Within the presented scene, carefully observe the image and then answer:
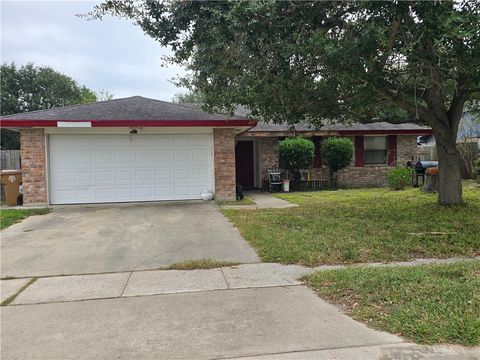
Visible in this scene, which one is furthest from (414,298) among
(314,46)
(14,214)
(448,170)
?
(14,214)

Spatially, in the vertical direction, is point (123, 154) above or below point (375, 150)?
below

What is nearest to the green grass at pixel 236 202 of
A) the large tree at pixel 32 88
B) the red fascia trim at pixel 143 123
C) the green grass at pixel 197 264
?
the red fascia trim at pixel 143 123

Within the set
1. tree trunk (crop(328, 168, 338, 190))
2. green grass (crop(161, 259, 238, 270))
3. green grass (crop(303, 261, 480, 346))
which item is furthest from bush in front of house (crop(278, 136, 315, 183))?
green grass (crop(303, 261, 480, 346))

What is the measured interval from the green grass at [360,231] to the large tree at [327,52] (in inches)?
57.3

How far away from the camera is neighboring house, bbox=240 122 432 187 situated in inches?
689

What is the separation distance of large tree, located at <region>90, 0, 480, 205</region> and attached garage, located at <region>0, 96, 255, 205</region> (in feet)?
11.4

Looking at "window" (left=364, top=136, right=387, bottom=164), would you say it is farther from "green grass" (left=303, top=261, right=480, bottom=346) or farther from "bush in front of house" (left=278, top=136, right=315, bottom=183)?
"green grass" (left=303, top=261, right=480, bottom=346)

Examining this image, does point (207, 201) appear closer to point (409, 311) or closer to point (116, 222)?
point (116, 222)

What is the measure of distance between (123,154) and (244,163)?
7083 millimetres

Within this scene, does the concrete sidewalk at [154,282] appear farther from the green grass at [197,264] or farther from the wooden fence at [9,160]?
the wooden fence at [9,160]

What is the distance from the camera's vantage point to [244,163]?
18.6m

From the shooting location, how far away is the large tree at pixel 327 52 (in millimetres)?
5734

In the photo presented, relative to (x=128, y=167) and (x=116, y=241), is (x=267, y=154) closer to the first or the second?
(x=128, y=167)

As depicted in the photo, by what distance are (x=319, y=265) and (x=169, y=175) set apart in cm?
806
